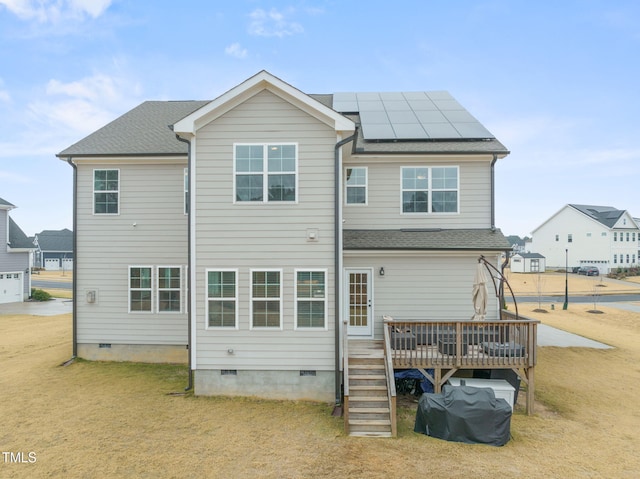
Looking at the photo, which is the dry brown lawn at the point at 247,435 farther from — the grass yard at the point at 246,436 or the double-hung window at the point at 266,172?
the double-hung window at the point at 266,172

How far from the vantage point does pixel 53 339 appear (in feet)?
47.3

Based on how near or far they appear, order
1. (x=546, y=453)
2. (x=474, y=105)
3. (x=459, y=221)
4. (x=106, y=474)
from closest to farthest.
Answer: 1. (x=106, y=474)
2. (x=546, y=453)
3. (x=459, y=221)
4. (x=474, y=105)

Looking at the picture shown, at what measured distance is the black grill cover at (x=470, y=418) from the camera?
257 inches

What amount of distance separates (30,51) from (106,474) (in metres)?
29.0

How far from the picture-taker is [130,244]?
11.1 m

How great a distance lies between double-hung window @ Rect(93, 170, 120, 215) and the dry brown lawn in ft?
16.6

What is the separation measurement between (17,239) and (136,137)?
22.7 metres

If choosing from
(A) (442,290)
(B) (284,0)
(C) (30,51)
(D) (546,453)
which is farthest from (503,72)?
(C) (30,51)

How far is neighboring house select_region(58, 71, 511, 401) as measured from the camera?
333 inches

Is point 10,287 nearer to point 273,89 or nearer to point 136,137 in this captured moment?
point 136,137

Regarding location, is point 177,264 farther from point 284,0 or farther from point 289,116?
point 284,0

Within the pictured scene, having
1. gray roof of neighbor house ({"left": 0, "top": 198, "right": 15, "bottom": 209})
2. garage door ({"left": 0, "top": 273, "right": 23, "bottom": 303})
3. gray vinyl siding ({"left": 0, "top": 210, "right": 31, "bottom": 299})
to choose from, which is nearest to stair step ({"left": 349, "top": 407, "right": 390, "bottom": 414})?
gray roof of neighbor house ({"left": 0, "top": 198, "right": 15, "bottom": 209})

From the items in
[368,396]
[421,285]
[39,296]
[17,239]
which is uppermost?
[17,239]

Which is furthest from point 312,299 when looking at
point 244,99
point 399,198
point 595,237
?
point 595,237
